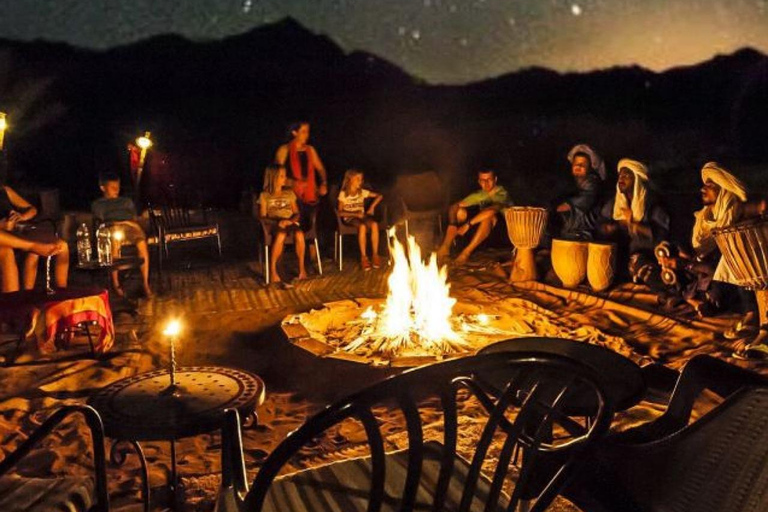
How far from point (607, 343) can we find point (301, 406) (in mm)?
2582

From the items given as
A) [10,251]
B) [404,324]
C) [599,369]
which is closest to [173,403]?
[599,369]

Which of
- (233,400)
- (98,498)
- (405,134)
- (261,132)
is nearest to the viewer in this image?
(98,498)

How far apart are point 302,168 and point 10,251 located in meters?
3.32

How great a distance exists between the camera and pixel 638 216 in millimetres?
5949

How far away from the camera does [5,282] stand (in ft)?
17.4

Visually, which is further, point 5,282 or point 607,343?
point 5,282

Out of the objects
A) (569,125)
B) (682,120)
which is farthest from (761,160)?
(569,125)

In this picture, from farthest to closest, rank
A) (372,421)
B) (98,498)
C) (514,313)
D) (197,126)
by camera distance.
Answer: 1. (197,126)
2. (514,313)
3. (98,498)
4. (372,421)

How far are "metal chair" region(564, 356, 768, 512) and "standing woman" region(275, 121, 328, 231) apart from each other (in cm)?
582

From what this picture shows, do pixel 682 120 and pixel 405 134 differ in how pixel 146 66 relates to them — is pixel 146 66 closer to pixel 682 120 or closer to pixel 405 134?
pixel 405 134

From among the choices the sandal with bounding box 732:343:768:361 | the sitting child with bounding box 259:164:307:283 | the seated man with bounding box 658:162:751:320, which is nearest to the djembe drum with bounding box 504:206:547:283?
the seated man with bounding box 658:162:751:320

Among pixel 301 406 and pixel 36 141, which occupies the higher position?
pixel 36 141

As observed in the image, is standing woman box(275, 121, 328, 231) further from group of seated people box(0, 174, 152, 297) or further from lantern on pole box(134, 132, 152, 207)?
lantern on pole box(134, 132, 152, 207)

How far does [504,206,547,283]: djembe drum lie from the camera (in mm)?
6738
